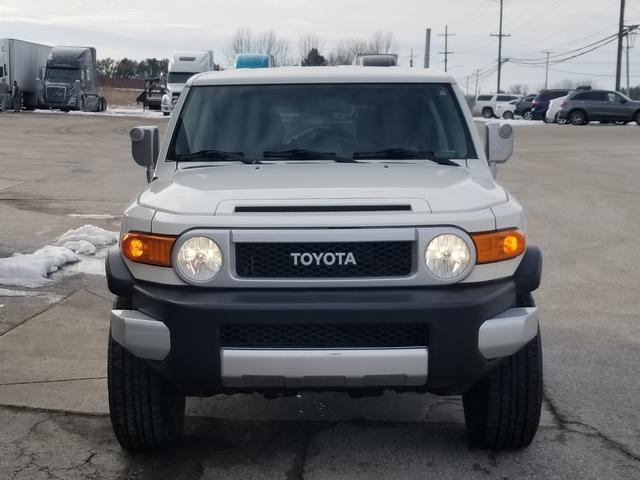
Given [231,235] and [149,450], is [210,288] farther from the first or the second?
[149,450]

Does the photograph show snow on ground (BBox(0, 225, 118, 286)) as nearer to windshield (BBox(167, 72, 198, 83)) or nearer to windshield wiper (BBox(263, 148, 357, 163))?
windshield wiper (BBox(263, 148, 357, 163))

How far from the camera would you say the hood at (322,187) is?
3516 mm

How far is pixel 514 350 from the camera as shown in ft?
11.4

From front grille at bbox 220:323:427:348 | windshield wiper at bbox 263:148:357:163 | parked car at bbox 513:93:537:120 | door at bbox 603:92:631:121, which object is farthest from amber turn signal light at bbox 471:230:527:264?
parked car at bbox 513:93:537:120

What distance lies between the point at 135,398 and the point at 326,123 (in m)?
1.91

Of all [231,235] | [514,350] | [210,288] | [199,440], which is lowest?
[199,440]

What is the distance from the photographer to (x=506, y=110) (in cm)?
5009

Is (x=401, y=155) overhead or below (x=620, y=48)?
below

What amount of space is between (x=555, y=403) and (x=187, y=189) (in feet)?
7.79

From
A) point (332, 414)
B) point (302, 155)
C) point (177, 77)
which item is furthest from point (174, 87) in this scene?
point (332, 414)

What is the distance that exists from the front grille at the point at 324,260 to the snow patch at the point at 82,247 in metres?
5.53

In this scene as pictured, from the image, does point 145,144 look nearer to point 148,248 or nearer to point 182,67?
point 148,248

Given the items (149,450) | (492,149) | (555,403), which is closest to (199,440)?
(149,450)

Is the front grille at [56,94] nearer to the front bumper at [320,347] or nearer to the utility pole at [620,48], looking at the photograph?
the utility pole at [620,48]
